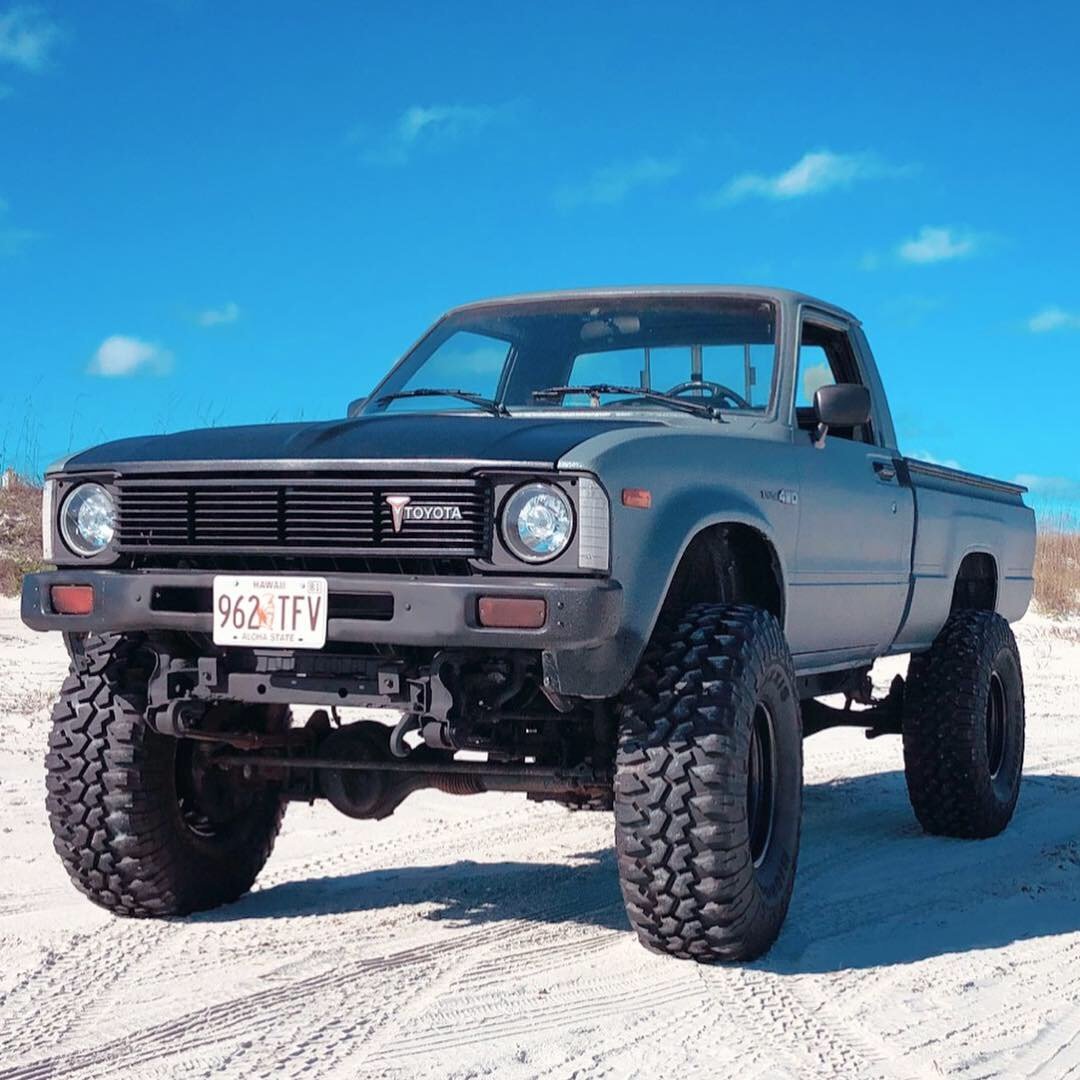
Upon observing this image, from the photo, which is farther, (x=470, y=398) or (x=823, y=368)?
(x=823, y=368)

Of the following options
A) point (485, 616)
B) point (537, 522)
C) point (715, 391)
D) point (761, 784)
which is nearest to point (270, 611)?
point (485, 616)

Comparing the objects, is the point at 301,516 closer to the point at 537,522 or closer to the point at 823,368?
the point at 537,522

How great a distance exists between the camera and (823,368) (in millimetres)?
5613

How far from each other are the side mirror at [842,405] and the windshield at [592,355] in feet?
0.78

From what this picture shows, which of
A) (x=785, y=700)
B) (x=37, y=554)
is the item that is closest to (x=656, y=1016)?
(x=785, y=700)

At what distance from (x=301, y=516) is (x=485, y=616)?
0.57 meters

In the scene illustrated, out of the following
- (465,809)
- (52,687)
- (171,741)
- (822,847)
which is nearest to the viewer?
(171,741)

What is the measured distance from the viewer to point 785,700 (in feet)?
13.9

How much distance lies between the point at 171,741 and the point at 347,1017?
128 centimetres

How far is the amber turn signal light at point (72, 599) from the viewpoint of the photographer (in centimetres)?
391

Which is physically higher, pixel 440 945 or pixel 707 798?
pixel 707 798

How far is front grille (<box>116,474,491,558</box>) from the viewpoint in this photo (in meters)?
3.59

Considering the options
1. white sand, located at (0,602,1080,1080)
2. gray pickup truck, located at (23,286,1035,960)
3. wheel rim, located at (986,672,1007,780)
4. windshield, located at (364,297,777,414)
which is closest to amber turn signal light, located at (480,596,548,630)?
gray pickup truck, located at (23,286,1035,960)

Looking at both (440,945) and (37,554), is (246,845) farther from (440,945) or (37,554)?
(37,554)
